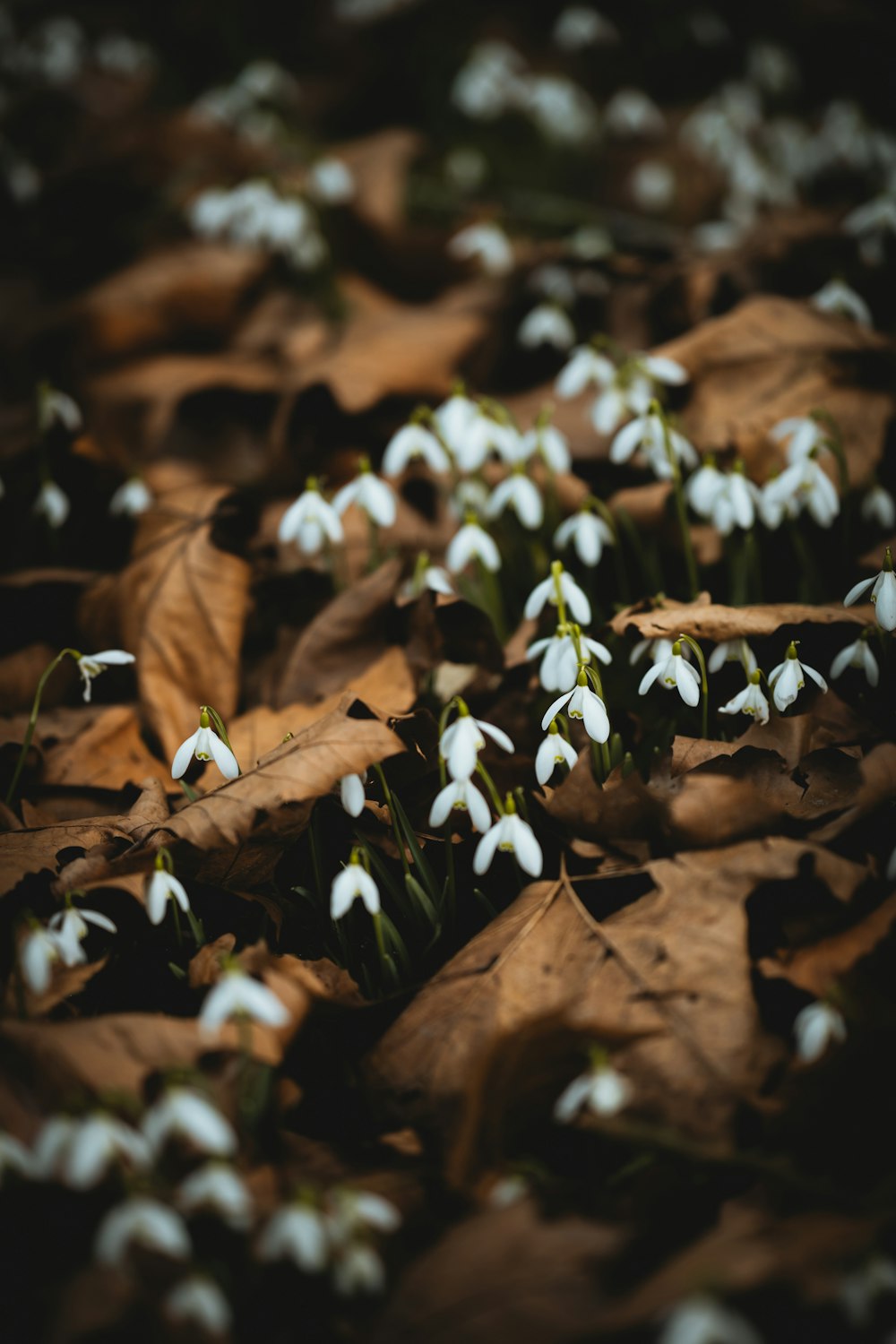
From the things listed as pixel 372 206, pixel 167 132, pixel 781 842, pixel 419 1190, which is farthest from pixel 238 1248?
pixel 167 132

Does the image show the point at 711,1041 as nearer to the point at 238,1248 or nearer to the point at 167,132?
the point at 238,1248

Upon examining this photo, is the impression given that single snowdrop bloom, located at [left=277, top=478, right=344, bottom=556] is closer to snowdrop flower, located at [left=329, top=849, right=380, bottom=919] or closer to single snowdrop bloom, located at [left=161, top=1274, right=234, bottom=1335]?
snowdrop flower, located at [left=329, top=849, right=380, bottom=919]

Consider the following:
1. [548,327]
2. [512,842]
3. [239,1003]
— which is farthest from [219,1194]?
[548,327]

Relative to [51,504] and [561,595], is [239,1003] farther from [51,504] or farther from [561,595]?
[51,504]

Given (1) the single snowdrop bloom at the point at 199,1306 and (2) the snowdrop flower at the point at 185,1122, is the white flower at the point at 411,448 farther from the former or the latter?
(1) the single snowdrop bloom at the point at 199,1306

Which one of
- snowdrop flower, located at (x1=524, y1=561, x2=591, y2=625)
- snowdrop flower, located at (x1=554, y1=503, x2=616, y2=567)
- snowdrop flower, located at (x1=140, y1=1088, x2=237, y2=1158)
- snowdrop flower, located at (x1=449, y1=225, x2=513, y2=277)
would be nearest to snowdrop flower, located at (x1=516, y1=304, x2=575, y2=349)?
snowdrop flower, located at (x1=449, y1=225, x2=513, y2=277)

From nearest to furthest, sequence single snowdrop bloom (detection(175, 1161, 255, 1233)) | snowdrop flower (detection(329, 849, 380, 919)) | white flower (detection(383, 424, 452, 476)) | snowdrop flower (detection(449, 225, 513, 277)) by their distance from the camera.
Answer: single snowdrop bloom (detection(175, 1161, 255, 1233)), snowdrop flower (detection(329, 849, 380, 919)), white flower (detection(383, 424, 452, 476)), snowdrop flower (detection(449, 225, 513, 277))

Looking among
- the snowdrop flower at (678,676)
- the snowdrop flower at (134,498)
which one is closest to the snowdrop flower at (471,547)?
the snowdrop flower at (678,676)
